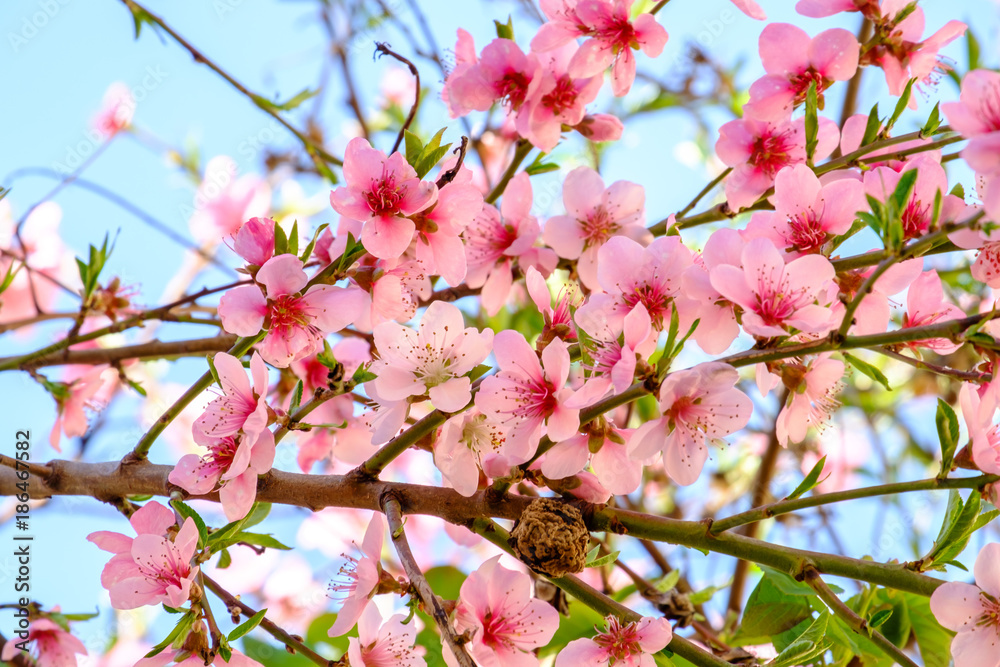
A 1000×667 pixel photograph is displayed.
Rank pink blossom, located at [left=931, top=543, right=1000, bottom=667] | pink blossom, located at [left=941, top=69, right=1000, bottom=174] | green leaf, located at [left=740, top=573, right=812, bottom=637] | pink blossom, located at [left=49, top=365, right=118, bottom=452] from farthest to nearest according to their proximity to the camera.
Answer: pink blossom, located at [left=49, top=365, right=118, bottom=452]
green leaf, located at [left=740, top=573, right=812, bottom=637]
pink blossom, located at [left=931, top=543, right=1000, bottom=667]
pink blossom, located at [left=941, top=69, right=1000, bottom=174]

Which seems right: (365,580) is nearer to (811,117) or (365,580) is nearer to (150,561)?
(150,561)

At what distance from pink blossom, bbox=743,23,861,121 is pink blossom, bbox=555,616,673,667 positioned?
0.63 m

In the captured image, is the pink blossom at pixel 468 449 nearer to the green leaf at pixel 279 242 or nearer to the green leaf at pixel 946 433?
the green leaf at pixel 279 242

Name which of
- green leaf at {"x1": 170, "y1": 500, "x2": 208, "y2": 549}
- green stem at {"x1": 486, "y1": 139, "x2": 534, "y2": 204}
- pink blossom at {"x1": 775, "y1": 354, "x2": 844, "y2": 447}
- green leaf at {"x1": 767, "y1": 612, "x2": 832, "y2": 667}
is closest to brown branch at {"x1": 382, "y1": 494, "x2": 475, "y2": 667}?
green leaf at {"x1": 170, "y1": 500, "x2": 208, "y2": 549}

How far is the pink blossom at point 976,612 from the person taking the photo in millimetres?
750

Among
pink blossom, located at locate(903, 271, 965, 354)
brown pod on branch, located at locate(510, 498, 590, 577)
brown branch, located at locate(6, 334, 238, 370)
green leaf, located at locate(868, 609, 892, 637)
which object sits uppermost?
brown branch, located at locate(6, 334, 238, 370)

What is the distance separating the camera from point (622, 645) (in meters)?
0.81

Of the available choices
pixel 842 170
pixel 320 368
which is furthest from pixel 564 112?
pixel 320 368

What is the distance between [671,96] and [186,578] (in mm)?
1785

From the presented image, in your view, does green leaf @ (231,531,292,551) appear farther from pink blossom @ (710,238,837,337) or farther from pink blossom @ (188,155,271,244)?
pink blossom @ (188,155,271,244)

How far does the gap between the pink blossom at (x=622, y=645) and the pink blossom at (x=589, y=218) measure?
454mm

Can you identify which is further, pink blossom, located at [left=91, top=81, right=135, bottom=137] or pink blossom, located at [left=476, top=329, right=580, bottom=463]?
pink blossom, located at [left=91, top=81, right=135, bottom=137]

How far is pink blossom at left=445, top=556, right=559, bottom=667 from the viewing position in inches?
33.0

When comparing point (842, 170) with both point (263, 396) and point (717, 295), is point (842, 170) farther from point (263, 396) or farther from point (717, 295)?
point (263, 396)
